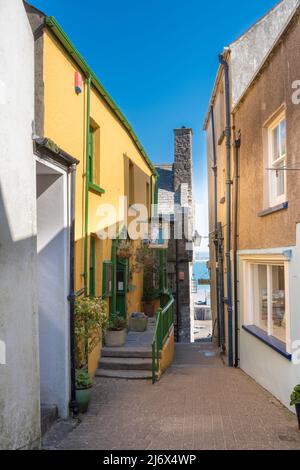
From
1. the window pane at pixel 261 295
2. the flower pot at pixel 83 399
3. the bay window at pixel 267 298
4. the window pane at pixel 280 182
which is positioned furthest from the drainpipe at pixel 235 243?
the flower pot at pixel 83 399

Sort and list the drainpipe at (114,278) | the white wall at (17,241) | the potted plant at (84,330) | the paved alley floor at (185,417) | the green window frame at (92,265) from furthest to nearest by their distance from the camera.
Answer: the drainpipe at (114,278), the green window frame at (92,265), the potted plant at (84,330), the paved alley floor at (185,417), the white wall at (17,241)

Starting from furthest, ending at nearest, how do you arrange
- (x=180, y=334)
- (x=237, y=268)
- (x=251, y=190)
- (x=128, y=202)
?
(x=180, y=334) < (x=128, y=202) < (x=237, y=268) < (x=251, y=190)

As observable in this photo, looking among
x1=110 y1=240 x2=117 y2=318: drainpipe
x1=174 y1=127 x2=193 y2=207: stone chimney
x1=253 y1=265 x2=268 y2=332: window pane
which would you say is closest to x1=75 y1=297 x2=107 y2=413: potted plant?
x1=110 y1=240 x2=117 y2=318: drainpipe

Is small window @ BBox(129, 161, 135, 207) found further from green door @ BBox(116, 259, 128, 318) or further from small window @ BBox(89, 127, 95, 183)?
small window @ BBox(89, 127, 95, 183)

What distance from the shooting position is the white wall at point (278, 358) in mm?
7071

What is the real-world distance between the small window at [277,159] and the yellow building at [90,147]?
3.76 meters

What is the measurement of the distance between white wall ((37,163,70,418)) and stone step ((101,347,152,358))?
11.0 ft

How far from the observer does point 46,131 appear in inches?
279

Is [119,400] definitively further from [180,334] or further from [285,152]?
[180,334]

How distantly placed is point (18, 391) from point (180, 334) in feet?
51.3

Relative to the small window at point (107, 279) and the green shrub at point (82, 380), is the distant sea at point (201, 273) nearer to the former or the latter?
the small window at point (107, 279)

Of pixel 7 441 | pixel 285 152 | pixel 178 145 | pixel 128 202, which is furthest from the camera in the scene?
pixel 178 145

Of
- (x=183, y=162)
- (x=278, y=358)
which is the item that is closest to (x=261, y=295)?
(x=278, y=358)
